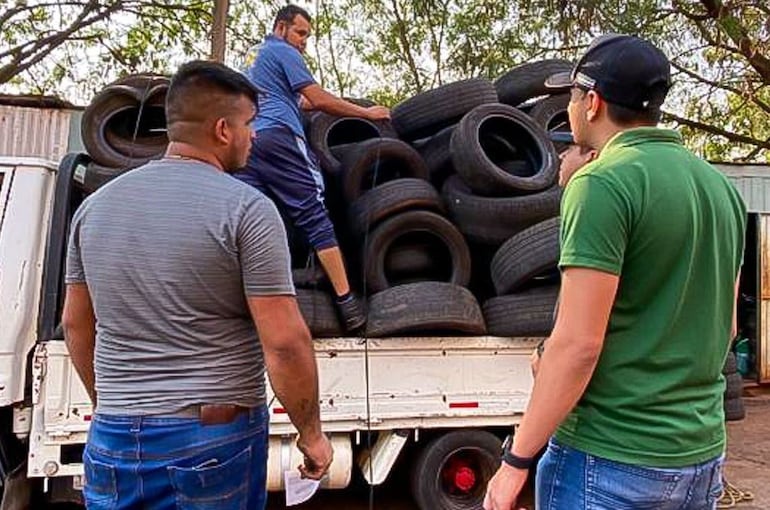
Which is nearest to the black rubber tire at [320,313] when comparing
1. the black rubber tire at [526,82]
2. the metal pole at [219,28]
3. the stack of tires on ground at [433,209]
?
the stack of tires on ground at [433,209]

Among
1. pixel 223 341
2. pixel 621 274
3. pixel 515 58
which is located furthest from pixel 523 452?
pixel 515 58

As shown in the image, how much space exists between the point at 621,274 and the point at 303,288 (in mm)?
2996

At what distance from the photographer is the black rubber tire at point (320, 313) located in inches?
173

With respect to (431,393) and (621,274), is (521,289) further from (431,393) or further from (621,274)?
(621,274)

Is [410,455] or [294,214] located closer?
[294,214]

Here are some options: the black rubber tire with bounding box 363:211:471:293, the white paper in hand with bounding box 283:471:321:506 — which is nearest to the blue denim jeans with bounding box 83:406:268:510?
the white paper in hand with bounding box 283:471:321:506

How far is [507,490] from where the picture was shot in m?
1.74

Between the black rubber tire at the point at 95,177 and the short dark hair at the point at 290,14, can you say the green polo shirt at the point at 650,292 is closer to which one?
the short dark hair at the point at 290,14

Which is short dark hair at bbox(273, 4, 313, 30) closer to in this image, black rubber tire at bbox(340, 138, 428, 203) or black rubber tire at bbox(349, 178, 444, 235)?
black rubber tire at bbox(340, 138, 428, 203)

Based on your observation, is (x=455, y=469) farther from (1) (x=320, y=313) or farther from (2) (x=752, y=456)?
(2) (x=752, y=456)

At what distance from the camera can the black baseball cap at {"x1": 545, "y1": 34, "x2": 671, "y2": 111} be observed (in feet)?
5.86

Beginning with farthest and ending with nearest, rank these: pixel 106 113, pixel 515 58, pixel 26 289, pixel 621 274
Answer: pixel 515 58
pixel 106 113
pixel 26 289
pixel 621 274

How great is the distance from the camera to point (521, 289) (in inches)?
183

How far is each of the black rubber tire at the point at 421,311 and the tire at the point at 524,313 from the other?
152mm
